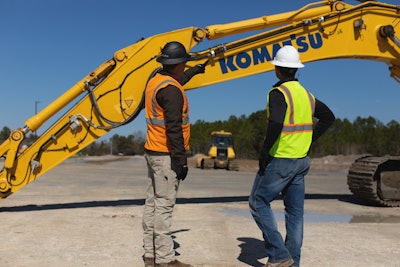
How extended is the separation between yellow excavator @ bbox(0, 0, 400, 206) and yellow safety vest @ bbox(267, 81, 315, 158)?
359 cm

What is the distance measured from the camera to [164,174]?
12.9 ft

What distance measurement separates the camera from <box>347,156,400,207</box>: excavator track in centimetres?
877

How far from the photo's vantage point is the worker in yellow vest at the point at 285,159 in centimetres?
364

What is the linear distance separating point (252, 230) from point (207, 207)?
2248 mm

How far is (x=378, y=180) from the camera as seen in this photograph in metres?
9.05

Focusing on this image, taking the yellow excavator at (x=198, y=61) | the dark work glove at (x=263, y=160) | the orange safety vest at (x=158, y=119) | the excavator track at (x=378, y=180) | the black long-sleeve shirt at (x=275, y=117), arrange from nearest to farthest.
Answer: the black long-sleeve shirt at (x=275, y=117) < the dark work glove at (x=263, y=160) < the orange safety vest at (x=158, y=119) < the yellow excavator at (x=198, y=61) < the excavator track at (x=378, y=180)

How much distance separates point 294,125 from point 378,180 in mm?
6173

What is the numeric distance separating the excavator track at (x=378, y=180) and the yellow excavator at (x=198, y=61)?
0.08m


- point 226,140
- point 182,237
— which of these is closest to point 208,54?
point 182,237

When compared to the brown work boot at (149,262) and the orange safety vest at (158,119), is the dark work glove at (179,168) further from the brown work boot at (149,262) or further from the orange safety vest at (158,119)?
the brown work boot at (149,262)

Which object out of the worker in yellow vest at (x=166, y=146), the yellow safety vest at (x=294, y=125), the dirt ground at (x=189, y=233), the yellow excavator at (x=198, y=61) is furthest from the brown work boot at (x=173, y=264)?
the yellow excavator at (x=198, y=61)

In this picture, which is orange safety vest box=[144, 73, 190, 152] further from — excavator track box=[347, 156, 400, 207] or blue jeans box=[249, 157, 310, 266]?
excavator track box=[347, 156, 400, 207]

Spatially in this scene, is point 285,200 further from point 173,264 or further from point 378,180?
point 378,180

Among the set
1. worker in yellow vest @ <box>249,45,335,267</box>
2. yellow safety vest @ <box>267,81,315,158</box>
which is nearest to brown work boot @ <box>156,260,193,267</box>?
worker in yellow vest @ <box>249,45,335,267</box>
